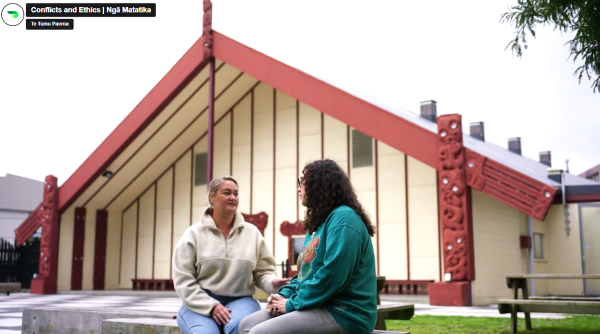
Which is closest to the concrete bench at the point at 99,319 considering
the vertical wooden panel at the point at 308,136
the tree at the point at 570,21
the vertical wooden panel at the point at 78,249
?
the tree at the point at 570,21

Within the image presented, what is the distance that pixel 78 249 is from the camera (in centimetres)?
1927

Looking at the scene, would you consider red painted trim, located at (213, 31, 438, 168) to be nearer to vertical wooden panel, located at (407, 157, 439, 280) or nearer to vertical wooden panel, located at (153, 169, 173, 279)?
vertical wooden panel, located at (407, 157, 439, 280)

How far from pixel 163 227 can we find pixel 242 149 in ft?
12.3

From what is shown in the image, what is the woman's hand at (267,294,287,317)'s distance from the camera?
3340 mm

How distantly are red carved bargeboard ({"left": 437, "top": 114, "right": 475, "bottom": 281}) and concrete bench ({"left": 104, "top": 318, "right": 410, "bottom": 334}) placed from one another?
8.51 m

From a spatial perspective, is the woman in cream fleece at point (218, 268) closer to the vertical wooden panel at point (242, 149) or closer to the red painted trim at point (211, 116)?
the red painted trim at point (211, 116)

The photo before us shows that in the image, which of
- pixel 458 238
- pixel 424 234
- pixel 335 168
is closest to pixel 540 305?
pixel 335 168

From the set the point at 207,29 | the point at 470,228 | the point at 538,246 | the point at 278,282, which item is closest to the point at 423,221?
the point at 470,228

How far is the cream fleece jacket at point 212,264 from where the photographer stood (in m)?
3.97

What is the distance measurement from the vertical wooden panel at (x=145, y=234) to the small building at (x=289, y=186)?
0.05 meters

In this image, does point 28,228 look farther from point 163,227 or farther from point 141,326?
point 141,326

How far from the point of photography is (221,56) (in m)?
16.6

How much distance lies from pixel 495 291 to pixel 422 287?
1735mm

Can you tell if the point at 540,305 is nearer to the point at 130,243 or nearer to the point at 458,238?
the point at 458,238
